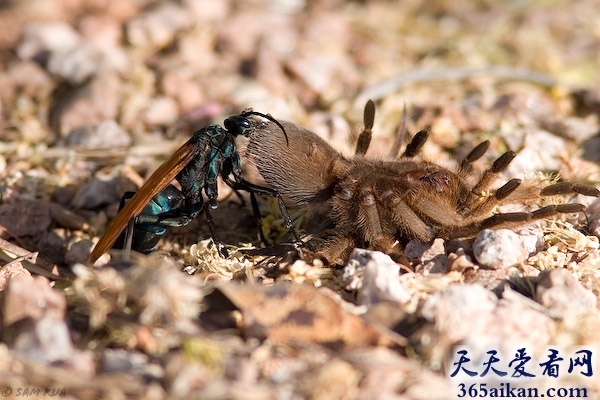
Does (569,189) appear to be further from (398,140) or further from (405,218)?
(398,140)

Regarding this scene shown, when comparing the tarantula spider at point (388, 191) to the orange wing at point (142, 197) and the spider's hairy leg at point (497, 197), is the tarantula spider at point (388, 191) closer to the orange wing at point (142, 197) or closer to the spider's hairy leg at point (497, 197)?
the spider's hairy leg at point (497, 197)

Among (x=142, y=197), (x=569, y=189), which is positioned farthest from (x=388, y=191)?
(x=142, y=197)

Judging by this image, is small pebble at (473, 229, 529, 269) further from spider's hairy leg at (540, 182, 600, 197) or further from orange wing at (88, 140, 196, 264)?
orange wing at (88, 140, 196, 264)

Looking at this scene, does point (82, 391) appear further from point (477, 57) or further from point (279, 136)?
point (477, 57)

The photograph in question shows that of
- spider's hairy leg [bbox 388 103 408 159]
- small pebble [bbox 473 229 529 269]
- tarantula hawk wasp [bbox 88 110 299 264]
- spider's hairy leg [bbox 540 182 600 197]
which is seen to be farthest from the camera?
spider's hairy leg [bbox 388 103 408 159]

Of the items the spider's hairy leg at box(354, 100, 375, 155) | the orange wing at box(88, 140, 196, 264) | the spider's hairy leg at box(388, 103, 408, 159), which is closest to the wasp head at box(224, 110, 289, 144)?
the orange wing at box(88, 140, 196, 264)

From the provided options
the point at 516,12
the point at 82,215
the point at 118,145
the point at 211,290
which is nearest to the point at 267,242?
the point at 211,290

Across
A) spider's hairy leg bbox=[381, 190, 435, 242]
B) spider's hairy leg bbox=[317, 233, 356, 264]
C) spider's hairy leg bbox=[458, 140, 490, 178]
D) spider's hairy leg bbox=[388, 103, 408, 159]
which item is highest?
spider's hairy leg bbox=[388, 103, 408, 159]
